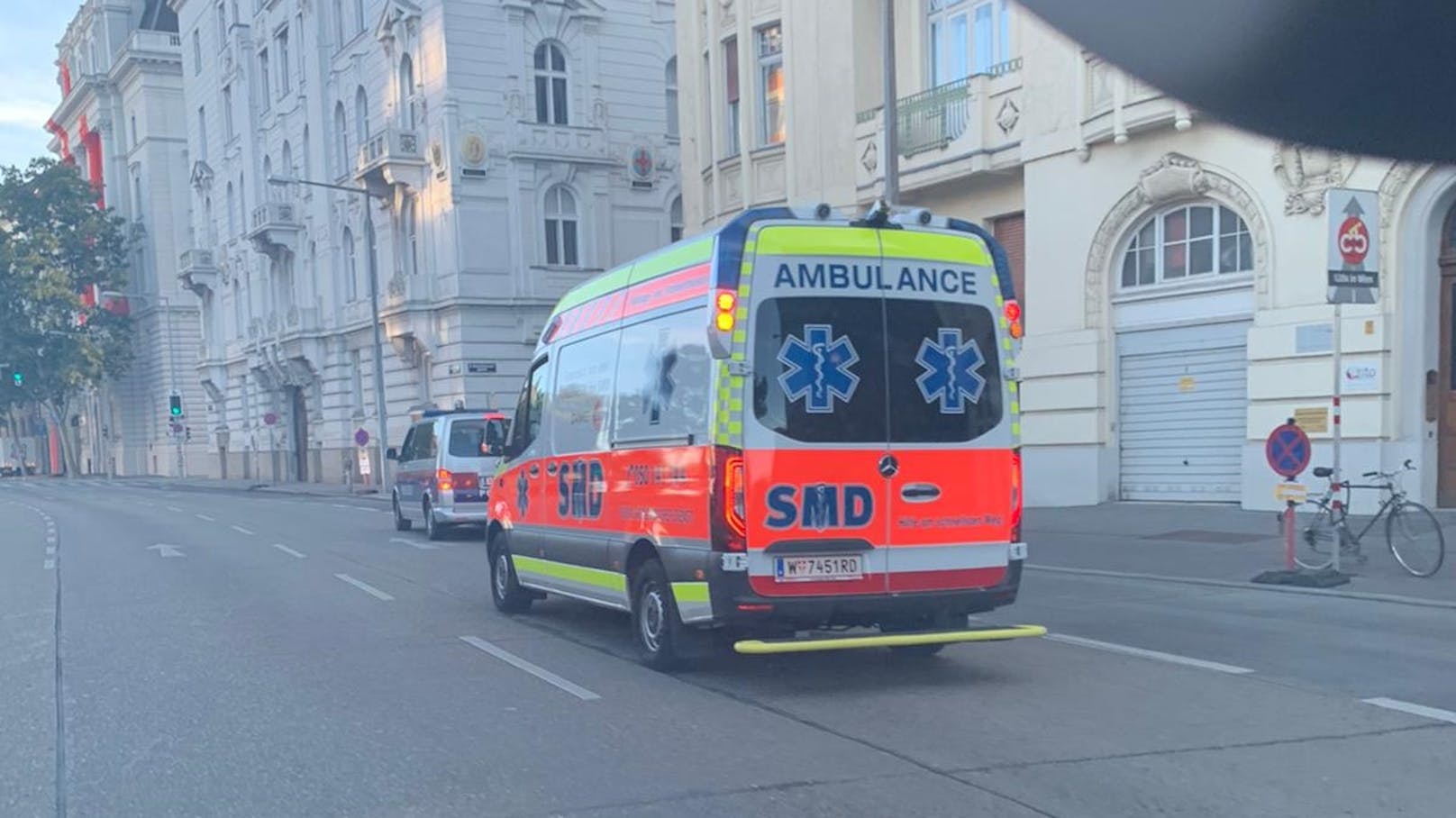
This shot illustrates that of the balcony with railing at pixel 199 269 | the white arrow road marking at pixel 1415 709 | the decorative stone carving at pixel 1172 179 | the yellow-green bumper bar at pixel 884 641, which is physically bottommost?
the white arrow road marking at pixel 1415 709

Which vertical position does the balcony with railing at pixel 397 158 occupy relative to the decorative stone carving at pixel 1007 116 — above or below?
above

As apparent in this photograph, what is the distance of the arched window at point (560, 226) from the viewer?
36875 millimetres

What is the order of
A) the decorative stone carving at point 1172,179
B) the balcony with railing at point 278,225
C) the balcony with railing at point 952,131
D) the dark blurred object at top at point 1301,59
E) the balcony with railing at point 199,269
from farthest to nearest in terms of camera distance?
the balcony with railing at point 199,269 → the balcony with railing at point 278,225 → the balcony with railing at point 952,131 → the decorative stone carving at point 1172,179 → the dark blurred object at top at point 1301,59

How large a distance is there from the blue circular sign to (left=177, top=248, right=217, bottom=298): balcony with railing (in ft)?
177

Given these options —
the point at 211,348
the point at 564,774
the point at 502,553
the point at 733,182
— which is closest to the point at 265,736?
the point at 564,774

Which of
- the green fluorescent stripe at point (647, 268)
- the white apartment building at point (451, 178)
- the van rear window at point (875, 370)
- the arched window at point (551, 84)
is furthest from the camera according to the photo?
the arched window at point (551, 84)

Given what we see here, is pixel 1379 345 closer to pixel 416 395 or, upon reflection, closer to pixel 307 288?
pixel 416 395

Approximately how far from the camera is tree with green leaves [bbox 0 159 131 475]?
64.4 m

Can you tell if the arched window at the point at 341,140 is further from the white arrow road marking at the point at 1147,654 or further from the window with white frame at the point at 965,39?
the white arrow road marking at the point at 1147,654

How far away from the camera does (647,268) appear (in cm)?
884

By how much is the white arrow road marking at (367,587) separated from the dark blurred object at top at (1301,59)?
1145cm

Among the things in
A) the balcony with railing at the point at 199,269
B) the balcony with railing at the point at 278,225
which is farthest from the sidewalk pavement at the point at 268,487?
the balcony with railing at the point at 199,269

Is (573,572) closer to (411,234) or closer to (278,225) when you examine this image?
(411,234)

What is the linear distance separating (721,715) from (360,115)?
3678 cm
